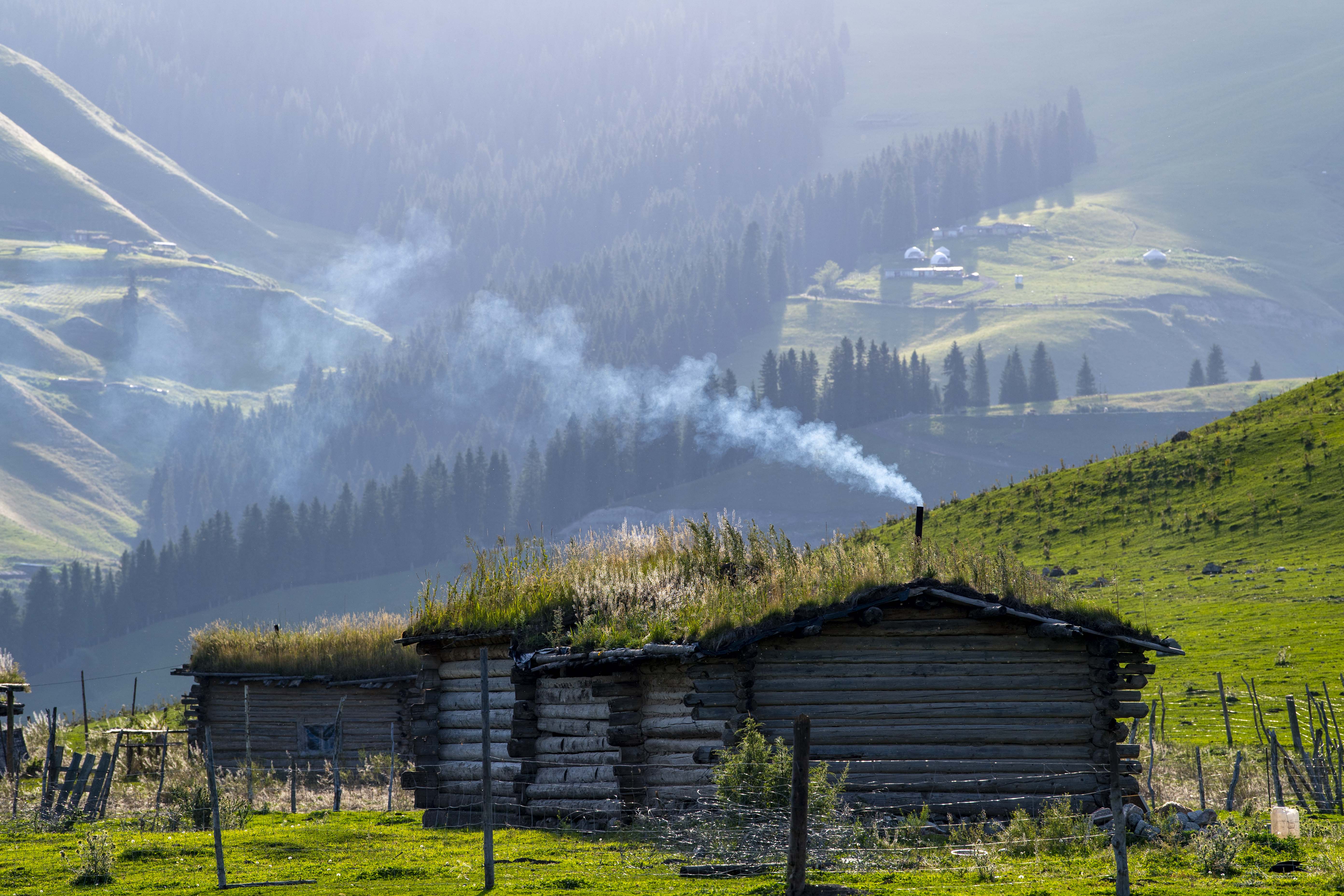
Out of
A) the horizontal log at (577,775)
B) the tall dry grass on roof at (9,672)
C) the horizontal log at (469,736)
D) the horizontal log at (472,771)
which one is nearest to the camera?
the horizontal log at (577,775)

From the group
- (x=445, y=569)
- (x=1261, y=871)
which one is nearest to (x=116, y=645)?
(x=445, y=569)

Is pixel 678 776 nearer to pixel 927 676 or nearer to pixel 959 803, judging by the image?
pixel 927 676

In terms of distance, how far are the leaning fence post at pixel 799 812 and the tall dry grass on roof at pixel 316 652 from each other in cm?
2593

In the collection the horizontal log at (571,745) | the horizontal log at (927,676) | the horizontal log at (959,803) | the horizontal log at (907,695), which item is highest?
the horizontal log at (927,676)

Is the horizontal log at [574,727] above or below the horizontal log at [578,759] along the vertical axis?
above

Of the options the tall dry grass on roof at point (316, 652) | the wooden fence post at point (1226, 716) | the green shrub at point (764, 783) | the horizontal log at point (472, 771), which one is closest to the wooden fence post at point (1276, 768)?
the wooden fence post at point (1226, 716)

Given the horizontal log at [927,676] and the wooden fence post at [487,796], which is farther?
the horizontal log at [927,676]

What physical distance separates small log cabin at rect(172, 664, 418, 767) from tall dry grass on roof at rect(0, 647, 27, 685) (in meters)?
4.13

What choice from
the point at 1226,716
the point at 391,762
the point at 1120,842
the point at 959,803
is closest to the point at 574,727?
the point at 959,803

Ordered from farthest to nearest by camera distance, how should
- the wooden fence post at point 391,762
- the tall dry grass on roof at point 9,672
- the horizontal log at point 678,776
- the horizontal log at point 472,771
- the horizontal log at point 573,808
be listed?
the tall dry grass on roof at point 9,672, the wooden fence post at point 391,762, the horizontal log at point 472,771, the horizontal log at point 573,808, the horizontal log at point 678,776

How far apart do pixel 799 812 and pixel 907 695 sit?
27.0 feet

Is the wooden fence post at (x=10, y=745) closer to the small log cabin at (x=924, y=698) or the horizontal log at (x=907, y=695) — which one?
A: the small log cabin at (x=924, y=698)

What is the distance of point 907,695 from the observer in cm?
2061

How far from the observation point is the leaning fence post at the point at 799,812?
1251cm
